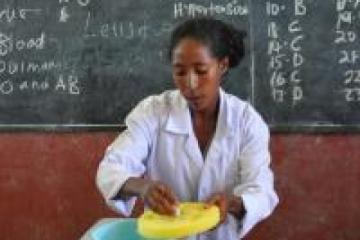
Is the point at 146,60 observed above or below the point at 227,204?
above

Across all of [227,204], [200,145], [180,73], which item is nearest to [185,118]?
[200,145]

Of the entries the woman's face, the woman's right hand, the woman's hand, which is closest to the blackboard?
the woman's face

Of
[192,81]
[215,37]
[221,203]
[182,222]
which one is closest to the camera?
[182,222]

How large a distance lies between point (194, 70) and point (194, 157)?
247 millimetres

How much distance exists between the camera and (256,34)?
8.93 ft

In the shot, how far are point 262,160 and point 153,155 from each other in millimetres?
297

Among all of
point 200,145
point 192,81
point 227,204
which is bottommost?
point 227,204

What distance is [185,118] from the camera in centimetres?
183

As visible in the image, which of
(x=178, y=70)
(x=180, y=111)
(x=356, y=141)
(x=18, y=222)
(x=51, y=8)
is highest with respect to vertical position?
(x=51, y=8)

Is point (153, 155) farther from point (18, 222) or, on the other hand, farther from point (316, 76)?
point (18, 222)

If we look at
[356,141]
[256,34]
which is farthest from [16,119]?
[356,141]

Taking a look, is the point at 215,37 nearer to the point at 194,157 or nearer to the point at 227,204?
the point at 194,157

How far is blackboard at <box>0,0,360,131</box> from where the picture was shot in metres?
2.69

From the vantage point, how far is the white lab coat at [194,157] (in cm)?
172
